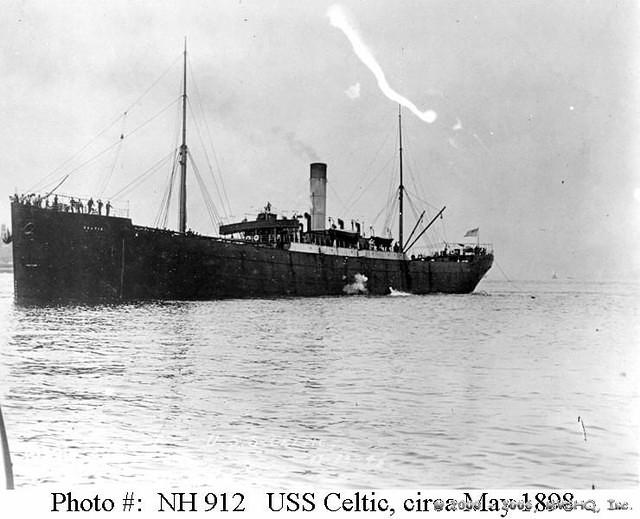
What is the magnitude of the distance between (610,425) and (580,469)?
2.23 meters

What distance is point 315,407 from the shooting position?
9.33 metres

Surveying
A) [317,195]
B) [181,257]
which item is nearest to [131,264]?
[181,257]

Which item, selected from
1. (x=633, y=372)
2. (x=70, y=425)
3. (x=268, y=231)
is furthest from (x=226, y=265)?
(x=70, y=425)

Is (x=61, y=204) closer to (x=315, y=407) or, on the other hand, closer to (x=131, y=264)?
(x=131, y=264)

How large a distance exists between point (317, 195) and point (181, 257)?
16.1 meters

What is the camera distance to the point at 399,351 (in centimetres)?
1585

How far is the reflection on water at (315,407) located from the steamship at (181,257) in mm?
9493

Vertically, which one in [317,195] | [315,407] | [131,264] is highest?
[317,195]

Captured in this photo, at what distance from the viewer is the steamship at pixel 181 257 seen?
27969 millimetres

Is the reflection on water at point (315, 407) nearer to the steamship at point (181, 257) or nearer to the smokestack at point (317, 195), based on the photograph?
the steamship at point (181, 257)

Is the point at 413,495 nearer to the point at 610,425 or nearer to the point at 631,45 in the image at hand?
the point at 610,425

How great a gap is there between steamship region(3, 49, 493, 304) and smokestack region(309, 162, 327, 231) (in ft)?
0.23

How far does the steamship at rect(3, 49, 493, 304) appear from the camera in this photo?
91.8 ft

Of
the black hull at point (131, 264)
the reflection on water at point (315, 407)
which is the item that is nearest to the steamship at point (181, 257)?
the black hull at point (131, 264)
